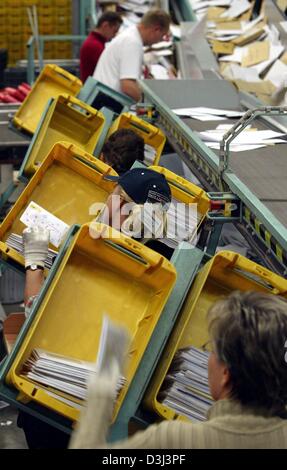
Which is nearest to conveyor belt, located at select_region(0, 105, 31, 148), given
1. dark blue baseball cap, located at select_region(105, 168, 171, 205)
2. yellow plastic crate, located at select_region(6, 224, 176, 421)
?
dark blue baseball cap, located at select_region(105, 168, 171, 205)

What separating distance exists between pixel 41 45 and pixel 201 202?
8.76m

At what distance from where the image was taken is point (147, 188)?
13.7 ft

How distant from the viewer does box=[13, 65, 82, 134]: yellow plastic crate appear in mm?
7215

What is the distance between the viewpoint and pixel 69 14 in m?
13.6

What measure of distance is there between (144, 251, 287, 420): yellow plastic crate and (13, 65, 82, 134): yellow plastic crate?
3742 mm

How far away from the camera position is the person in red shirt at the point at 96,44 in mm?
9352

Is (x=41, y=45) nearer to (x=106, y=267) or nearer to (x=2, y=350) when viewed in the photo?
(x=2, y=350)

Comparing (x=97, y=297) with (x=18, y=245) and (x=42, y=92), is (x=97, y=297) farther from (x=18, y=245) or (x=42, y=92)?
(x=42, y=92)

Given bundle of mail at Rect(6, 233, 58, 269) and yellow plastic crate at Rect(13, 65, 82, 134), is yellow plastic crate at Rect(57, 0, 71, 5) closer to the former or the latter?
yellow plastic crate at Rect(13, 65, 82, 134)

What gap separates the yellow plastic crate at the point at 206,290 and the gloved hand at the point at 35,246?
0.89m

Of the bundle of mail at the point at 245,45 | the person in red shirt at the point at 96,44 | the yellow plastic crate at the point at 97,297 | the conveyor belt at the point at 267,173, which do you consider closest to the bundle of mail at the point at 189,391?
the yellow plastic crate at the point at 97,297

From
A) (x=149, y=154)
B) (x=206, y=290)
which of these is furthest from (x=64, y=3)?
(x=206, y=290)

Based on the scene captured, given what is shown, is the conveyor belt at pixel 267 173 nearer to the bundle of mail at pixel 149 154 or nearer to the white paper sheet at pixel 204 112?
the bundle of mail at pixel 149 154
